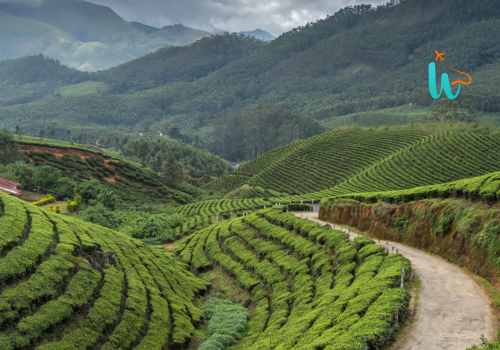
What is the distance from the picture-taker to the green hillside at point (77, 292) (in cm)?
1457

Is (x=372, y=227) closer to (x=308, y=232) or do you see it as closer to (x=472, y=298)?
(x=308, y=232)

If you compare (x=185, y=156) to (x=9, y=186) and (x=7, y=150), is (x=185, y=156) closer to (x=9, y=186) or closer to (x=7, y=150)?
(x=7, y=150)

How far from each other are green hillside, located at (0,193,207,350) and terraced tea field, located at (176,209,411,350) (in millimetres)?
4224

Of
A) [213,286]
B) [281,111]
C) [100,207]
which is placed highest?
[281,111]

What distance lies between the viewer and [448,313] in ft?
42.6

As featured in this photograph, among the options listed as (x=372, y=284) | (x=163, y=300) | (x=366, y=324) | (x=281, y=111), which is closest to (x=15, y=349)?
(x=163, y=300)

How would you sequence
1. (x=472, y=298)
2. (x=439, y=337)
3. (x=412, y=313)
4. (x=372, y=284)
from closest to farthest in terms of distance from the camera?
(x=439, y=337) < (x=412, y=313) < (x=472, y=298) < (x=372, y=284)

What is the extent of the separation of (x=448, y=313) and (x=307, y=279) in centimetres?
857

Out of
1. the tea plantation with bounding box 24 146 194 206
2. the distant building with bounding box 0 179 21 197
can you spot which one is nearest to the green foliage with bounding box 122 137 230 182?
the tea plantation with bounding box 24 146 194 206

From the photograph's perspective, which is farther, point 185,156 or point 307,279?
point 185,156

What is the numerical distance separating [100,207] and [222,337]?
86.0 ft

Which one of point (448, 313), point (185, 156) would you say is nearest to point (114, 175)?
point (185, 156)

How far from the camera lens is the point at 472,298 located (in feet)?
46.2

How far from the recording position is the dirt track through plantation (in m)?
11.4
